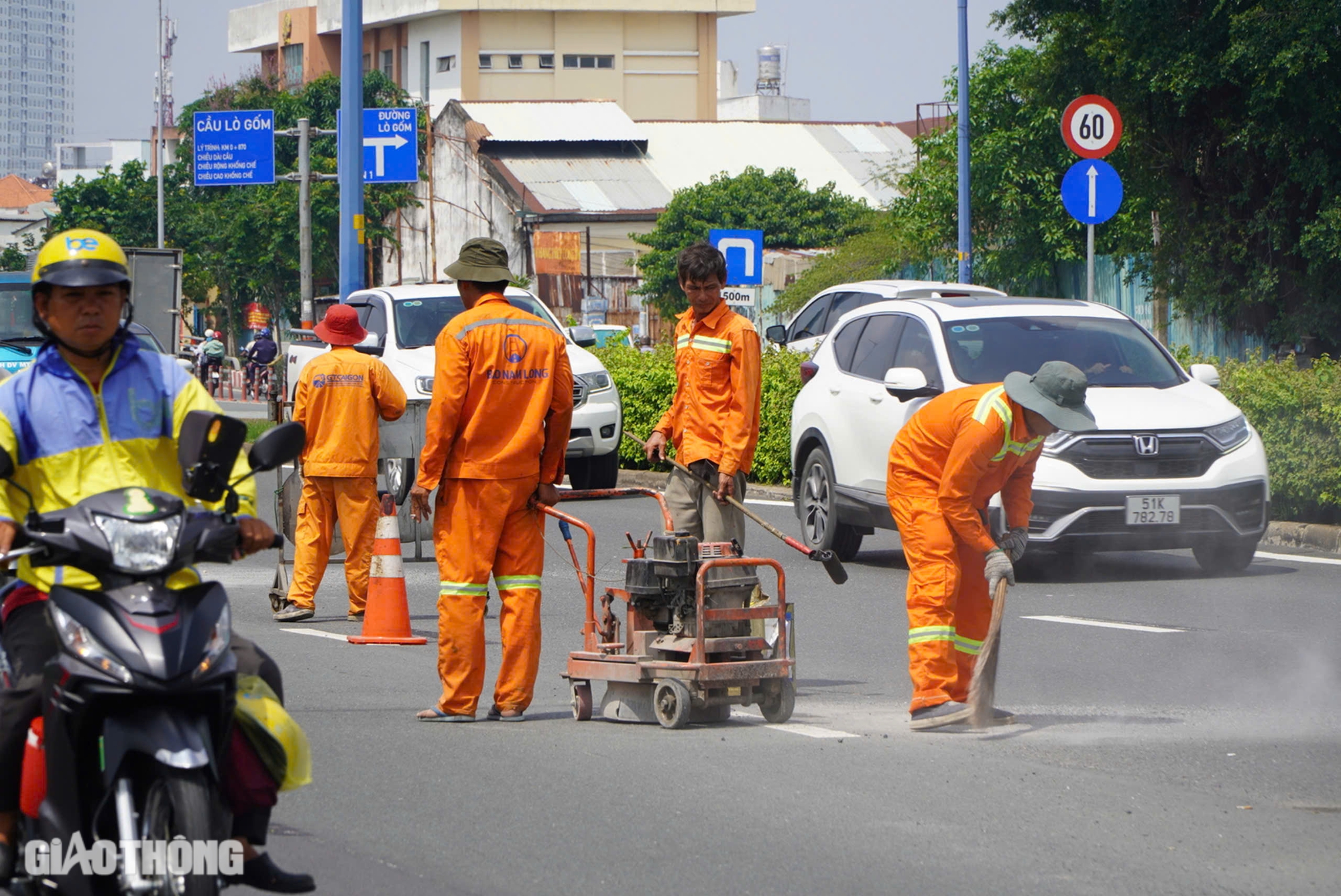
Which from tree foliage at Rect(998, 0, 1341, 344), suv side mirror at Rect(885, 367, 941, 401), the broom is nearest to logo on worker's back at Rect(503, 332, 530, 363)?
the broom

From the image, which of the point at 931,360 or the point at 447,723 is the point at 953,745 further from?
the point at 931,360

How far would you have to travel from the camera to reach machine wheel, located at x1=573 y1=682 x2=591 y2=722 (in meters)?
7.80

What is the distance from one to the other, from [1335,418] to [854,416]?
137 inches

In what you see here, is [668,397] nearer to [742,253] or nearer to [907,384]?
[742,253]

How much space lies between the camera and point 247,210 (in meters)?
54.8

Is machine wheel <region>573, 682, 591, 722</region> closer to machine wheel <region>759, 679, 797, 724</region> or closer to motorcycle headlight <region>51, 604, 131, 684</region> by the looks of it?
machine wheel <region>759, 679, 797, 724</region>

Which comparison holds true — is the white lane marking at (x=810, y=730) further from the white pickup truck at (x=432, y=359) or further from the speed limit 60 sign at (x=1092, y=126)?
the speed limit 60 sign at (x=1092, y=126)

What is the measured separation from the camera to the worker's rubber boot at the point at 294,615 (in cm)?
1083

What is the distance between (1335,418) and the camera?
1342cm

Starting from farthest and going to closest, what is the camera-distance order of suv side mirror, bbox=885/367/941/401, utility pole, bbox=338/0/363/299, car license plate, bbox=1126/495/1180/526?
utility pole, bbox=338/0/363/299
suv side mirror, bbox=885/367/941/401
car license plate, bbox=1126/495/1180/526

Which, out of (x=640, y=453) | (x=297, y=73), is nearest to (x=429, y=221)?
(x=297, y=73)

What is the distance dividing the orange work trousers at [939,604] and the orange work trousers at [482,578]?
1.49 metres

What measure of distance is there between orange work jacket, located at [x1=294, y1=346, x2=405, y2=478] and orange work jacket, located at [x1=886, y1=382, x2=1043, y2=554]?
391 cm

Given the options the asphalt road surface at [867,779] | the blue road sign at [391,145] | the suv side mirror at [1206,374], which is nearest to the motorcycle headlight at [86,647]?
the asphalt road surface at [867,779]
